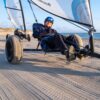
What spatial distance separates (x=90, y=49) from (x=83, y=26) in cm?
58

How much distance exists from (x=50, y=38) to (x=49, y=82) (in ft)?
9.01

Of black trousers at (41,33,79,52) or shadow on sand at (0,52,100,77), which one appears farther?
black trousers at (41,33,79,52)

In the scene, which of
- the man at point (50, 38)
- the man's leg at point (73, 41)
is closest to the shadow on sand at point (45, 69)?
the man at point (50, 38)

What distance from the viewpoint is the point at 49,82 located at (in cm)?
621

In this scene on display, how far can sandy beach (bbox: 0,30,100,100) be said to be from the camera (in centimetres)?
516

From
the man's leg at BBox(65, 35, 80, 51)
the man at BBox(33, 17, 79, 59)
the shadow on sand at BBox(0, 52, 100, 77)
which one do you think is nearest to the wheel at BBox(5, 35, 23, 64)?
the shadow on sand at BBox(0, 52, 100, 77)

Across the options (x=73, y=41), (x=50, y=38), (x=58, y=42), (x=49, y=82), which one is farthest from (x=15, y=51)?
(x=49, y=82)

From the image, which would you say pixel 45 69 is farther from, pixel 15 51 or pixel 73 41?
pixel 15 51

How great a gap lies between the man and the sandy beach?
0.50 meters

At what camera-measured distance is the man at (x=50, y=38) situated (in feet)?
26.8

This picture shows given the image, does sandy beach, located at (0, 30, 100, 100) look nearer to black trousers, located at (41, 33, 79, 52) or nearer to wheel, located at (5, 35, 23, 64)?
wheel, located at (5, 35, 23, 64)

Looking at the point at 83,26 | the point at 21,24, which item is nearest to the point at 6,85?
the point at 83,26

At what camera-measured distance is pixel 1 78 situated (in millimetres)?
6695

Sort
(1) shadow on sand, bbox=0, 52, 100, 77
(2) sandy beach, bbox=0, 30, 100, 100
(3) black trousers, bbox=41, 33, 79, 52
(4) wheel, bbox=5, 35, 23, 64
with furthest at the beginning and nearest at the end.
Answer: (4) wheel, bbox=5, 35, 23, 64, (3) black trousers, bbox=41, 33, 79, 52, (1) shadow on sand, bbox=0, 52, 100, 77, (2) sandy beach, bbox=0, 30, 100, 100
